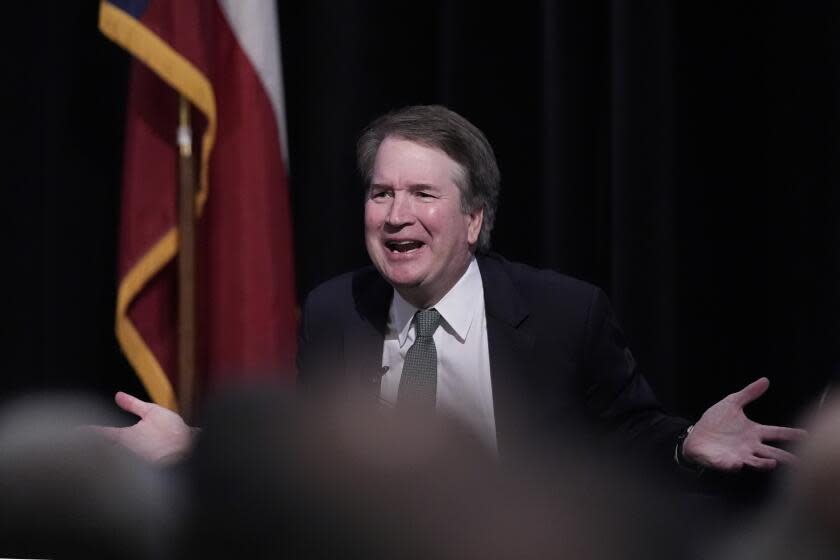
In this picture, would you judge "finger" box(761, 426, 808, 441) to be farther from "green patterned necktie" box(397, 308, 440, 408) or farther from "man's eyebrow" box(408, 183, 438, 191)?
"man's eyebrow" box(408, 183, 438, 191)

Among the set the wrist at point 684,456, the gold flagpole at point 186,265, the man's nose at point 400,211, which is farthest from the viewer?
the gold flagpole at point 186,265

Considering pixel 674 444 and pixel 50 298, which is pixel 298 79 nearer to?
pixel 50 298

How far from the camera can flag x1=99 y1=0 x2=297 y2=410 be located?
2078mm

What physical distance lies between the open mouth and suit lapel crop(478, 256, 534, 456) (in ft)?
0.48

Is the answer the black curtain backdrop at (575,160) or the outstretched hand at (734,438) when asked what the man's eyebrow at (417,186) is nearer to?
the outstretched hand at (734,438)

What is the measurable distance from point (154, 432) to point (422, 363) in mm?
532

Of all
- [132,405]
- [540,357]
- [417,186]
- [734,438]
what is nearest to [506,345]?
[540,357]

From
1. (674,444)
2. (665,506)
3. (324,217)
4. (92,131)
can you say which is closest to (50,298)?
(92,131)

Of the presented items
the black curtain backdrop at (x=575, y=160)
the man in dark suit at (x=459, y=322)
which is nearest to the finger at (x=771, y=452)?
the man in dark suit at (x=459, y=322)

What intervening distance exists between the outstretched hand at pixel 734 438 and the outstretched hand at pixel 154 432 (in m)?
0.63

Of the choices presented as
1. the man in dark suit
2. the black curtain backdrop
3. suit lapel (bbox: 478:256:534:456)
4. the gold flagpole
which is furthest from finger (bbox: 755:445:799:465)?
the gold flagpole

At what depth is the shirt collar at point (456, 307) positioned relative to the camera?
59.8 inches

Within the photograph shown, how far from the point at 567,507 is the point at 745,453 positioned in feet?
2.31

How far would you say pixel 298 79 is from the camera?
2480 mm
